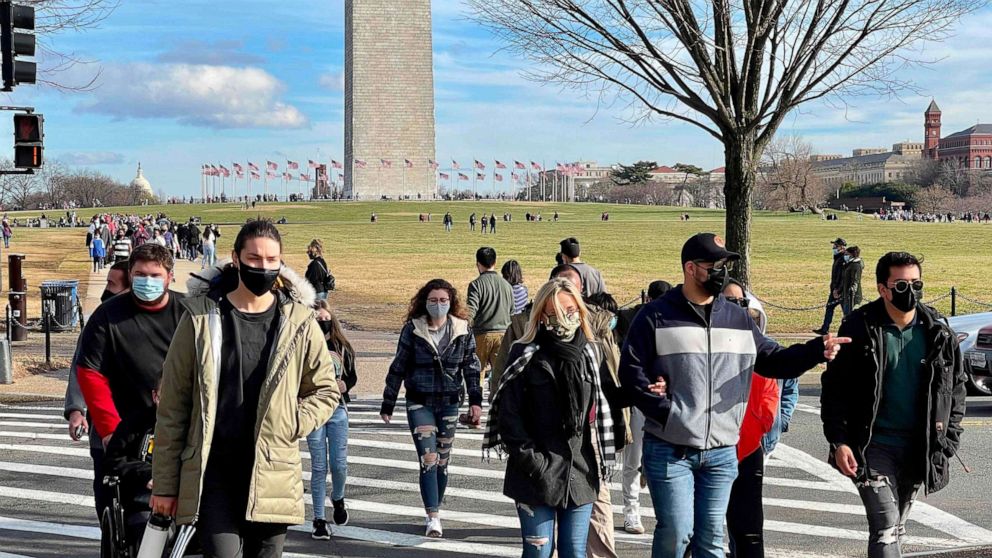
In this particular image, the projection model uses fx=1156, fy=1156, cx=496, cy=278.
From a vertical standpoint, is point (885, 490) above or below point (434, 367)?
below

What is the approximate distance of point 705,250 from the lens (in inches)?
215

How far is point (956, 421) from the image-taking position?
18.8ft

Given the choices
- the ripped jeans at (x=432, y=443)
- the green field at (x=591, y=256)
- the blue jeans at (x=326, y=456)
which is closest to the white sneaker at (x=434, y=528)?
the ripped jeans at (x=432, y=443)

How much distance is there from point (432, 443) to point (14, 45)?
7.97 metres

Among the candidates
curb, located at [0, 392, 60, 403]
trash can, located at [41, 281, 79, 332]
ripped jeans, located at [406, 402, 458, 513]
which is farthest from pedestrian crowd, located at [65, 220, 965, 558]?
trash can, located at [41, 281, 79, 332]

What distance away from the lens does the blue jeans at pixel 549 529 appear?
214 inches

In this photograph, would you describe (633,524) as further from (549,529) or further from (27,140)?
(27,140)

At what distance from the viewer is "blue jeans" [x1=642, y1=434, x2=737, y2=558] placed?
5430 mm

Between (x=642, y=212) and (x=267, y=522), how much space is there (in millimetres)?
126627

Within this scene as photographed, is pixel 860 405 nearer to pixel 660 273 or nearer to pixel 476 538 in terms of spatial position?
pixel 476 538

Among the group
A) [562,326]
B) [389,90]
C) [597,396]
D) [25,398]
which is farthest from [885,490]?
[389,90]

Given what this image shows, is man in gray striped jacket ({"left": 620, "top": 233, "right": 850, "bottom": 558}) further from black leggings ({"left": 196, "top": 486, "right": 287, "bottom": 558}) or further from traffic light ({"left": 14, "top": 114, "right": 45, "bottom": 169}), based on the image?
traffic light ({"left": 14, "top": 114, "right": 45, "bottom": 169})

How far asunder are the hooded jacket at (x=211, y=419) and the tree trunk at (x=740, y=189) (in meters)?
11.3

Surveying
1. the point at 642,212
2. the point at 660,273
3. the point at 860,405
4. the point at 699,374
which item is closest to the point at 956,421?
the point at 860,405
